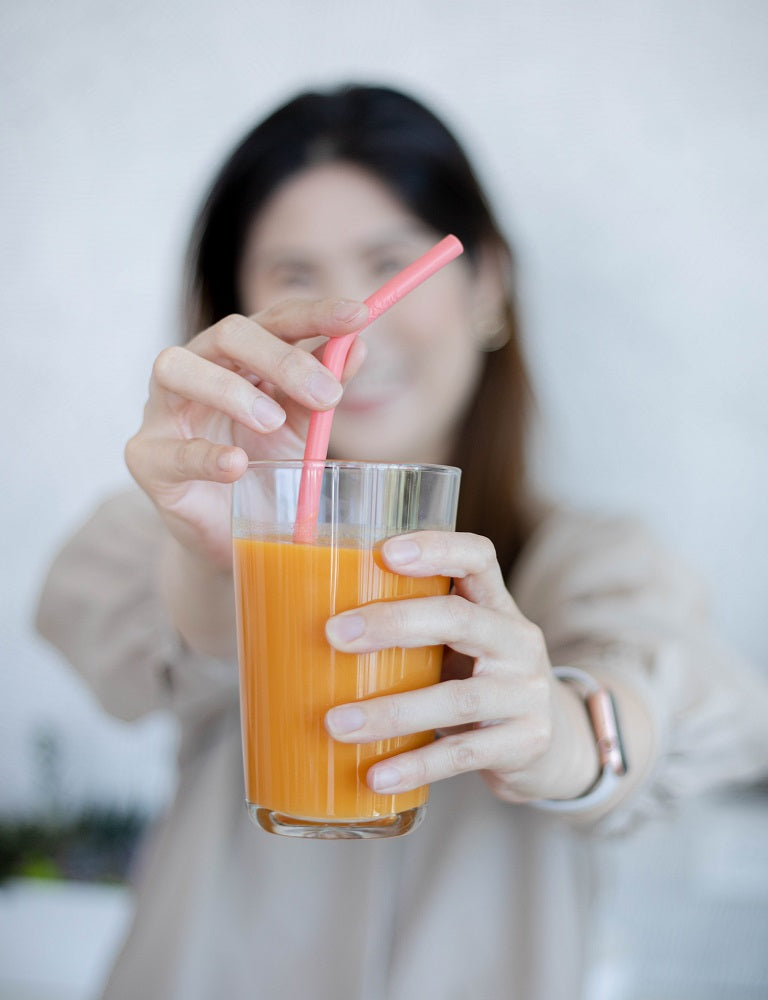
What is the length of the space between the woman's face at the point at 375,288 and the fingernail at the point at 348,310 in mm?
483

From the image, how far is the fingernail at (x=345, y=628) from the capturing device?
506mm

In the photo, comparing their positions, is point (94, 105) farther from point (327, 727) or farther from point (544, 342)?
point (327, 727)

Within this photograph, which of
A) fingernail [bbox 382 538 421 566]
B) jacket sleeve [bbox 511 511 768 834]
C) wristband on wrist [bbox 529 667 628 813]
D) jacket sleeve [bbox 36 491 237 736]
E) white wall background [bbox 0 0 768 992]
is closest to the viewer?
fingernail [bbox 382 538 421 566]

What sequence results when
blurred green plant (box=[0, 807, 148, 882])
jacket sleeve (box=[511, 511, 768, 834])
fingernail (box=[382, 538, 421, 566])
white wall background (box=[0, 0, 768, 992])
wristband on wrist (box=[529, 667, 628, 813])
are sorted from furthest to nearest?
blurred green plant (box=[0, 807, 148, 882]) → white wall background (box=[0, 0, 768, 992]) → jacket sleeve (box=[511, 511, 768, 834]) → wristband on wrist (box=[529, 667, 628, 813]) → fingernail (box=[382, 538, 421, 566])

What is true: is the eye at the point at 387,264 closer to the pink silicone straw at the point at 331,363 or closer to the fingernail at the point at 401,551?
the pink silicone straw at the point at 331,363

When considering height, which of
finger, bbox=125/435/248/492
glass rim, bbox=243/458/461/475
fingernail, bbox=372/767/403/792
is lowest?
fingernail, bbox=372/767/403/792

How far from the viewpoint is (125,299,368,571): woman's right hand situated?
0.54 m

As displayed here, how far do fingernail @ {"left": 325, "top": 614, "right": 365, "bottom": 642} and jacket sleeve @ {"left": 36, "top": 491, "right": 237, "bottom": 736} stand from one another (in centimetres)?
46

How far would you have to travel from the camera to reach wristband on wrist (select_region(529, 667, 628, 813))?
0.69 m

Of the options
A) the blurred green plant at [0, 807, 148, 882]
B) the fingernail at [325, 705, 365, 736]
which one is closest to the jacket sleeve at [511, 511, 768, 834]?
the fingernail at [325, 705, 365, 736]

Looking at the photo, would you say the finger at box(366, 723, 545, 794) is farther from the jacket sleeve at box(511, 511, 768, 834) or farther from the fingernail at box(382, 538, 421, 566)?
the jacket sleeve at box(511, 511, 768, 834)

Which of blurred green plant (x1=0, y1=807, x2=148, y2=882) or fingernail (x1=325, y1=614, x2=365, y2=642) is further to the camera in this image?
blurred green plant (x1=0, y1=807, x2=148, y2=882)

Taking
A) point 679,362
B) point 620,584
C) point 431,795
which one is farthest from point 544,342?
point 431,795

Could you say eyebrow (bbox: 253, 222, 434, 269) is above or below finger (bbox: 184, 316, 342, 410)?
above
